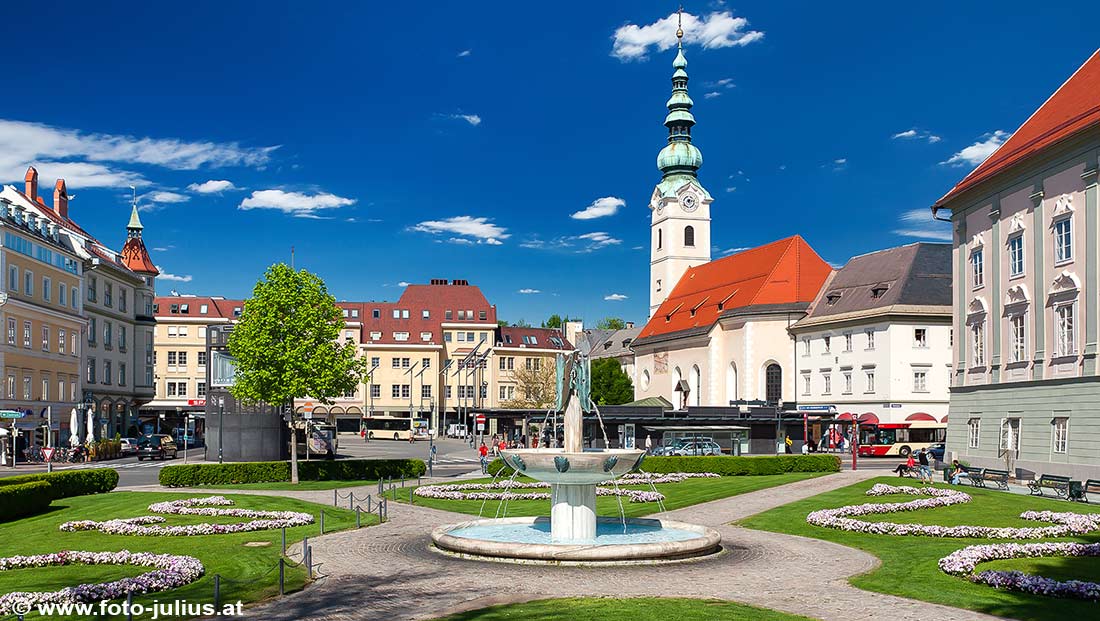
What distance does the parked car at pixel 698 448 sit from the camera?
5722 centimetres

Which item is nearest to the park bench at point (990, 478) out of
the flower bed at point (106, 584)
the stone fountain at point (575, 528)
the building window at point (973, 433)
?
the building window at point (973, 433)

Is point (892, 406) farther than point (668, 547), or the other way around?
point (892, 406)

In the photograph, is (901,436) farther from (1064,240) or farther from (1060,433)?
(1064,240)

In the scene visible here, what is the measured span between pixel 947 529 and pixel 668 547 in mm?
8825

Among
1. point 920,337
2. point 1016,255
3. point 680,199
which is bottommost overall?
point 920,337

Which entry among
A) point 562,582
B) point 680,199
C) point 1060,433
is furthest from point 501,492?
point 680,199

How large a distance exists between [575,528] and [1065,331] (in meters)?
26.9

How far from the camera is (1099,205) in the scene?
1474 inches

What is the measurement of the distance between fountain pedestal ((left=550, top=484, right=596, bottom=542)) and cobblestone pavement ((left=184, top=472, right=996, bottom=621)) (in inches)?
98.8

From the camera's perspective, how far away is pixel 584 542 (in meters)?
22.7

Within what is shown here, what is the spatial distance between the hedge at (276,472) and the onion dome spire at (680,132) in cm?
7524

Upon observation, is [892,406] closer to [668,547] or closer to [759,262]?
[759,262]

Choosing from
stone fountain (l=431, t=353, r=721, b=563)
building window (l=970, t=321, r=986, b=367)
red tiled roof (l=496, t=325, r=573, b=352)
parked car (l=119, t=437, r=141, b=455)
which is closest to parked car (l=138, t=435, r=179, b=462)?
parked car (l=119, t=437, r=141, b=455)

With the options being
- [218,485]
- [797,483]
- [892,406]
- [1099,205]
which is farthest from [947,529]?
[892,406]
